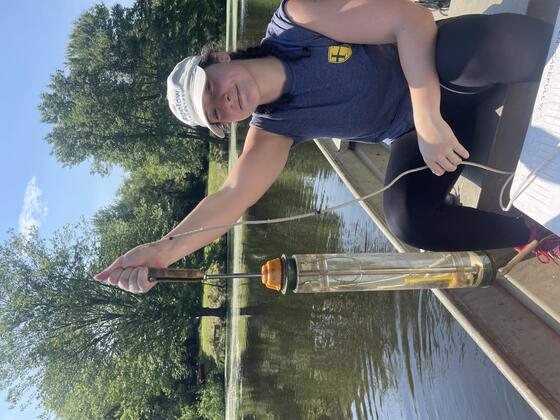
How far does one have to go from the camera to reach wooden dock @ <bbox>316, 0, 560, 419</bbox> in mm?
1389

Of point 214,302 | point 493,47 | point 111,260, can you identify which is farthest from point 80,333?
point 493,47

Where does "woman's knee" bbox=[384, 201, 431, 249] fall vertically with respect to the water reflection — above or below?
above

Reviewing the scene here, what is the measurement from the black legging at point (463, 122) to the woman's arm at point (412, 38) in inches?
2.0

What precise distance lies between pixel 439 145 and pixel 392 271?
50cm

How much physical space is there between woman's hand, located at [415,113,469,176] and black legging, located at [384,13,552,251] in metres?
0.12

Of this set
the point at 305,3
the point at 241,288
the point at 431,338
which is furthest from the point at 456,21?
the point at 241,288

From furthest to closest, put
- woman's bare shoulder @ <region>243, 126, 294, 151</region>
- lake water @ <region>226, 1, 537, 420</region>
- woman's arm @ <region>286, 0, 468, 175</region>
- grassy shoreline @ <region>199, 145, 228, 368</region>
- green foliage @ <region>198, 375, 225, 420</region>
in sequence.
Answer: grassy shoreline @ <region>199, 145, 228, 368</region> < green foliage @ <region>198, 375, 225, 420</region> < lake water @ <region>226, 1, 537, 420</region> < woman's bare shoulder @ <region>243, 126, 294, 151</region> < woman's arm @ <region>286, 0, 468, 175</region>

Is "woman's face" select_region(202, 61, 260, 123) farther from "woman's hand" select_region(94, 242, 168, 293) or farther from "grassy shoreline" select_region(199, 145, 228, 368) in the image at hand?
"grassy shoreline" select_region(199, 145, 228, 368)

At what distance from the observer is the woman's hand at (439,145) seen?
1.40 meters

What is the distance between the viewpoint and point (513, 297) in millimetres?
1698

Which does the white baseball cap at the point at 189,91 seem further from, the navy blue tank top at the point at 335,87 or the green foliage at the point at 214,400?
the green foliage at the point at 214,400

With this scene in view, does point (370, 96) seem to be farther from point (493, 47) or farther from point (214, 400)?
point (214, 400)

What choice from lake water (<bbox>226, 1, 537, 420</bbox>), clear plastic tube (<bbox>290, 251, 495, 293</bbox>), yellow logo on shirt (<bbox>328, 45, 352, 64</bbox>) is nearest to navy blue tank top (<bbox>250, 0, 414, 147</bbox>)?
yellow logo on shirt (<bbox>328, 45, 352, 64</bbox>)

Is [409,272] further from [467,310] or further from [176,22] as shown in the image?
[176,22]
